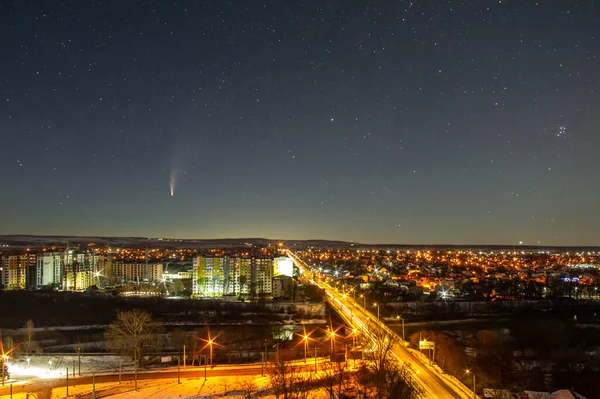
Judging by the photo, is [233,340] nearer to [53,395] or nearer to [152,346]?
[152,346]

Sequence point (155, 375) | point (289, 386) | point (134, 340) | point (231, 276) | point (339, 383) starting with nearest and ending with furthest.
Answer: point (339, 383) < point (289, 386) < point (155, 375) < point (134, 340) < point (231, 276)

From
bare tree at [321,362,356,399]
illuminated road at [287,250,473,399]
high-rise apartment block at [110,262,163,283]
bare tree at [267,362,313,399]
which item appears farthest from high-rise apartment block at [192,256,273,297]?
bare tree at [267,362,313,399]

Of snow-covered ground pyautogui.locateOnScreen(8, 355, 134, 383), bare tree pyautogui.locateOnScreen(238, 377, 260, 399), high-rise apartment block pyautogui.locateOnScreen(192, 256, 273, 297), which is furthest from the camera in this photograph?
high-rise apartment block pyautogui.locateOnScreen(192, 256, 273, 297)

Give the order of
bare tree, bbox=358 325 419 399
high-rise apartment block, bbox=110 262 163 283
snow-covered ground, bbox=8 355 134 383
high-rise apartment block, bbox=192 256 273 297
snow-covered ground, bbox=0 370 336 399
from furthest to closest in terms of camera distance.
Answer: high-rise apartment block, bbox=110 262 163 283 < high-rise apartment block, bbox=192 256 273 297 < snow-covered ground, bbox=8 355 134 383 < snow-covered ground, bbox=0 370 336 399 < bare tree, bbox=358 325 419 399

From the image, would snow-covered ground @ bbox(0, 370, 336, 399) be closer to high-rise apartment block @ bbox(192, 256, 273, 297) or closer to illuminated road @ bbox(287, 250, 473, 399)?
illuminated road @ bbox(287, 250, 473, 399)

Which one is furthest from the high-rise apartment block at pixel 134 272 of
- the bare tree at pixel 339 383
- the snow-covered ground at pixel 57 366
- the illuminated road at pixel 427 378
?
Result: the bare tree at pixel 339 383

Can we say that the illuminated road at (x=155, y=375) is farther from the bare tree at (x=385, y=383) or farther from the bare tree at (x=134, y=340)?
the bare tree at (x=385, y=383)

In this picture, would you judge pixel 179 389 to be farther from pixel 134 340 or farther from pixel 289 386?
pixel 134 340

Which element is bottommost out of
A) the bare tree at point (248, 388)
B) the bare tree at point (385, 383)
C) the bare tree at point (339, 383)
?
the bare tree at point (248, 388)

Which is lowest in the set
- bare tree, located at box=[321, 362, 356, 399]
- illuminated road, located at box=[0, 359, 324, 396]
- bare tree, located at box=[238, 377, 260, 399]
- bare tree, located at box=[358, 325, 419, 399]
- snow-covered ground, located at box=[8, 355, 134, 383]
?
snow-covered ground, located at box=[8, 355, 134, 383]

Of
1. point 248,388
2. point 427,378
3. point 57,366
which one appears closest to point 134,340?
point 57,366

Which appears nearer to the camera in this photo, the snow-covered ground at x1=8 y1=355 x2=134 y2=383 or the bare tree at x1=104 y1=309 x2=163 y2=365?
the snow-covered ground at x1=8 y1=355 x2=134 y2=383

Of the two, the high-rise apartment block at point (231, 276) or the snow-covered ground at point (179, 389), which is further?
the high-rise apartment block at point (231, 276)
